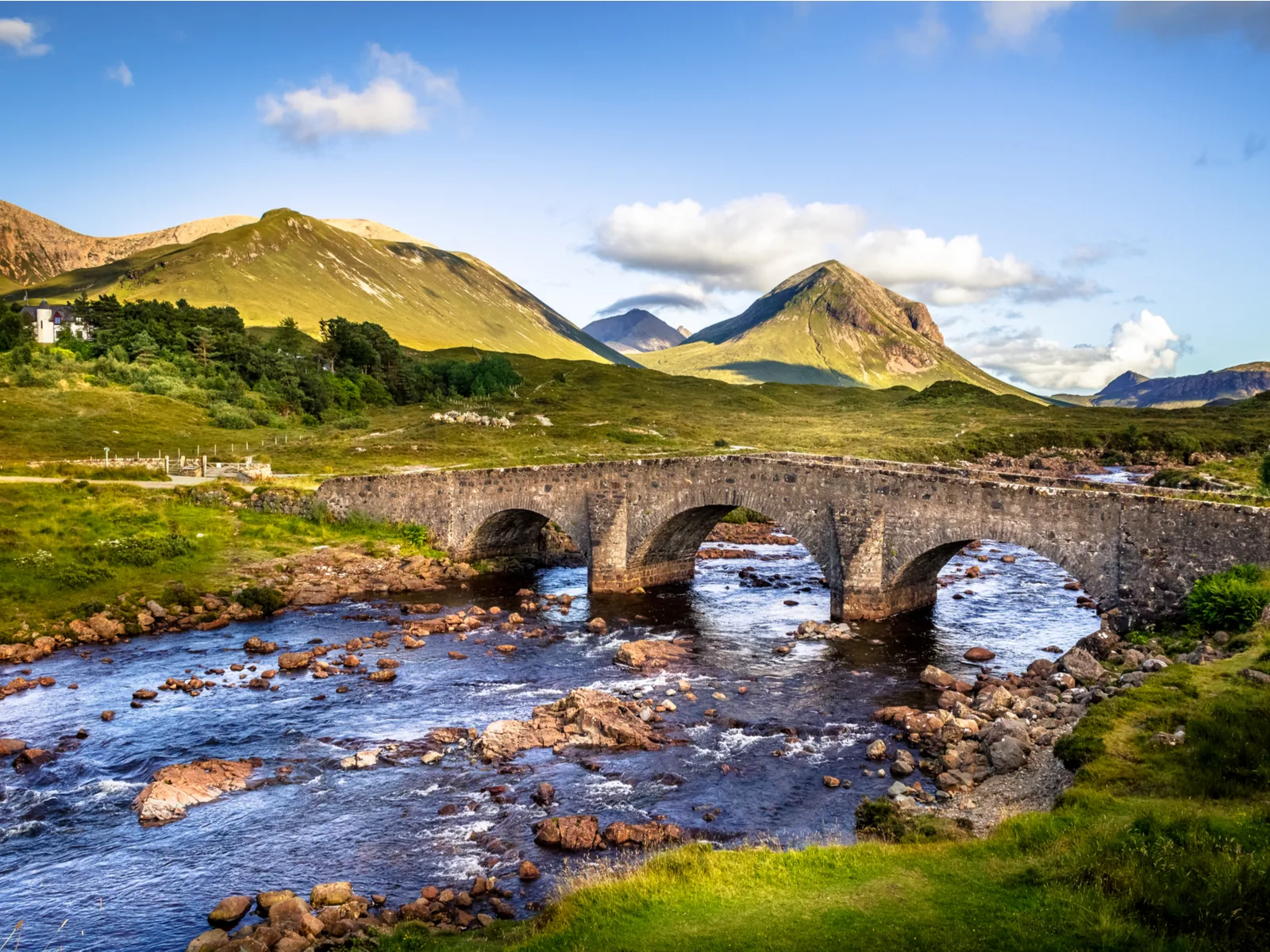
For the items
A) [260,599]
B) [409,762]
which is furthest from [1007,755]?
[260,599]

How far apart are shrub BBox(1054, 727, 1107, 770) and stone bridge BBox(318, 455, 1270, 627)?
10221mm

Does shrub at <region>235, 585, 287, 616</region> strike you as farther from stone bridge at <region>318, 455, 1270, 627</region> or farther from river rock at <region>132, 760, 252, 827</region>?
river rock at <region>132, 760, 252, 827</region>

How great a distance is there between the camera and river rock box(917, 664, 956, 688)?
3018 cm

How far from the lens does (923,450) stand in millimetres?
92875

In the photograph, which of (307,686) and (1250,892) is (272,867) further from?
(1250,892)

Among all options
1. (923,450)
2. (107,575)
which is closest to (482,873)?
(107,575)

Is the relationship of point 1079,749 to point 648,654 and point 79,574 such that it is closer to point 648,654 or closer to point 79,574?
point 648,654

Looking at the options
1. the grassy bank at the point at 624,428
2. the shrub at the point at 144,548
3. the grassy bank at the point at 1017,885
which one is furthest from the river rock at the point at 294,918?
the grassy bank at the point at 624,428

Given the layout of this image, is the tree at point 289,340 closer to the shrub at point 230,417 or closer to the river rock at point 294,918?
the shrub at point 230,417

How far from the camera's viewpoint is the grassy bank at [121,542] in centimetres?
3900

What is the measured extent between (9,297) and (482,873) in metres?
224

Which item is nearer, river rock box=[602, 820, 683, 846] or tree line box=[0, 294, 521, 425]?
river rock box=[602, 820, 683, 846]

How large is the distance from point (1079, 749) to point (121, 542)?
42.8 meters

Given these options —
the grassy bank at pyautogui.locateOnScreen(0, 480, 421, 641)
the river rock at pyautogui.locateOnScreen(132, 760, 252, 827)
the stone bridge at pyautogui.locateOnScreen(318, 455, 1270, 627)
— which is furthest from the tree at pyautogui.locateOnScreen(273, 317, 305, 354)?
the river rock at pyautogui.locateOnScreen(132, 760, 252, 827)
